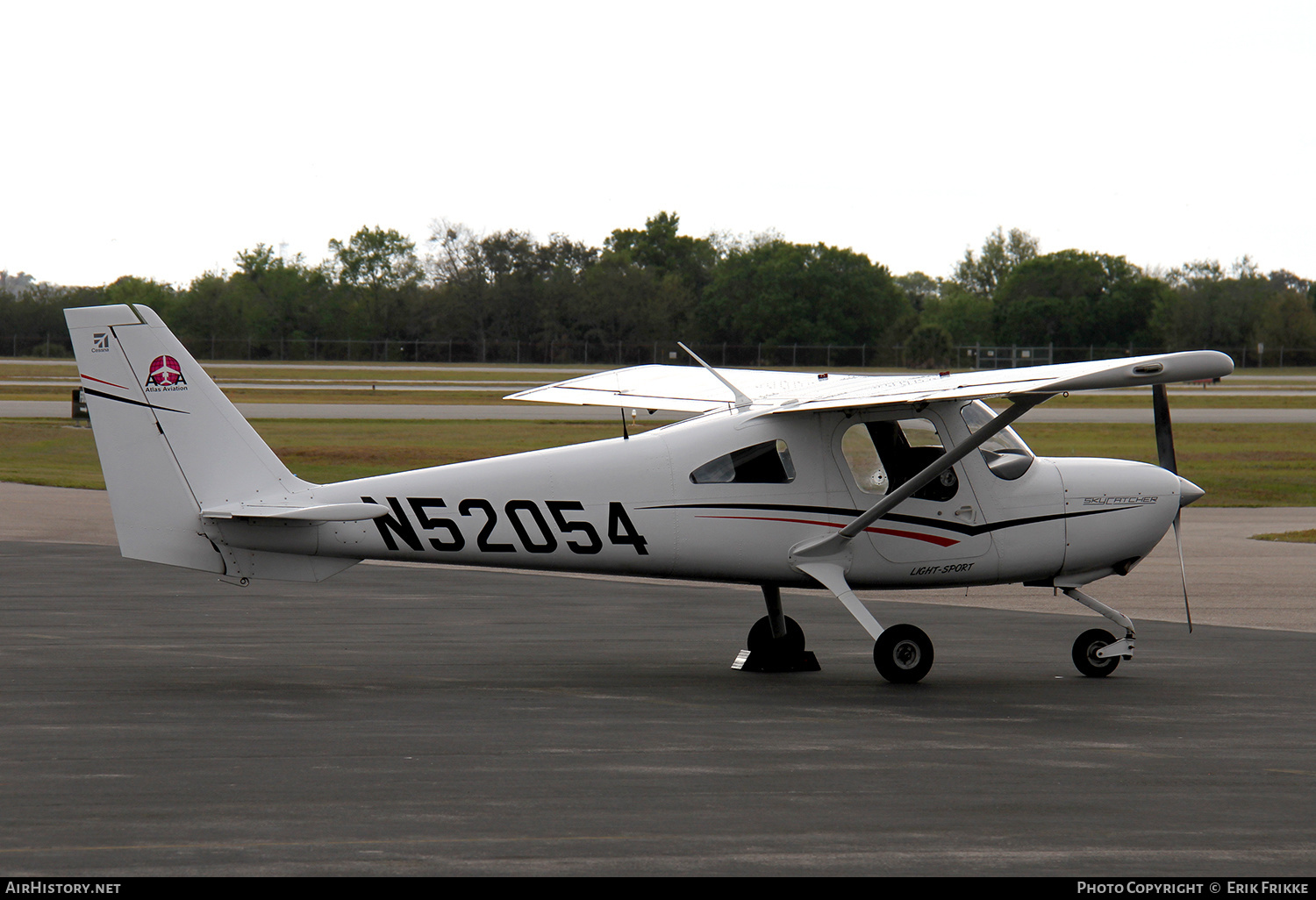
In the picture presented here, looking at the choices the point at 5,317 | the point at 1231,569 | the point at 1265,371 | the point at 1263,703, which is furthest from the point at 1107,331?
the point at 1263,703

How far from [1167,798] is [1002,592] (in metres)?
A: 8.63

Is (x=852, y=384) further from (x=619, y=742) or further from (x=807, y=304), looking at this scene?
(x=807, y=304)

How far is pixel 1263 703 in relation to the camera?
9352 millimetres

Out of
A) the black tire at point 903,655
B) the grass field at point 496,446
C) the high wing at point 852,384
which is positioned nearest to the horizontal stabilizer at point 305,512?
the high wing at point 852,384

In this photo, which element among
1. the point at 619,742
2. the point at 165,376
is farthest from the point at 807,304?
the point at 619,742

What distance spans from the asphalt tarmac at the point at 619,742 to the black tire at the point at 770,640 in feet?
0.98

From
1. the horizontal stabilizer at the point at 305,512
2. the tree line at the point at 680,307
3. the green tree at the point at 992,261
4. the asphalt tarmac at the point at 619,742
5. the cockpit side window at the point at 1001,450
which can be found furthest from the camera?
the green tree at the point at 992,261

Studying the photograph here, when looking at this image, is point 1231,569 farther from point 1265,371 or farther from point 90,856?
point 1265,371

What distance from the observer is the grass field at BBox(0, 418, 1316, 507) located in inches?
1078

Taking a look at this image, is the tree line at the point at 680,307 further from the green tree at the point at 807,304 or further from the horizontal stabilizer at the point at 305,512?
the horizontal stabilizer at the point at 305,512

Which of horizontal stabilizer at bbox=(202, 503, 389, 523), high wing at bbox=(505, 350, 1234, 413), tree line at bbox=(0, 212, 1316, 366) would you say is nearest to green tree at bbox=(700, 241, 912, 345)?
tree line at bbox=(0, 212, 1316, 366)

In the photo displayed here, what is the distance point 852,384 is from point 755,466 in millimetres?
1133

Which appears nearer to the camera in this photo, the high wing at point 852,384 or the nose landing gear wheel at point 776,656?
the high wing at point 852,384

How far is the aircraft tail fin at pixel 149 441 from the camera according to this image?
29.4 ft
